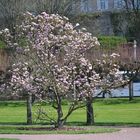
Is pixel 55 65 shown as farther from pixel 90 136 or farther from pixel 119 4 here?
pixel 119 4

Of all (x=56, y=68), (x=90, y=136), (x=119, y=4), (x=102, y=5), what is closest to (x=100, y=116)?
(x=56, y=68)

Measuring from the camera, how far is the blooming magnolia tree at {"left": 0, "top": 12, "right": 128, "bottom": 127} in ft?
68.8

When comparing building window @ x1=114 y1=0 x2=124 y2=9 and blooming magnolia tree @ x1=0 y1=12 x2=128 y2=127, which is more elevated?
building window @ x1=114 y1=0 x2=124 y2=9

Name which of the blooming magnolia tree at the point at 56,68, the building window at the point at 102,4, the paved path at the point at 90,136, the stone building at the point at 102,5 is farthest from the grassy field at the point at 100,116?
the building window at the point at 102,4

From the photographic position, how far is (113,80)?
21688 mm

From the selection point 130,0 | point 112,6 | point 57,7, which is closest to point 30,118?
point 57,7

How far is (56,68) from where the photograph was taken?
21.0 metres

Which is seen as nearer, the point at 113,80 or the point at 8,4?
the point at 113,80

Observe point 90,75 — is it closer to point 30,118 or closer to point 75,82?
point 75,82

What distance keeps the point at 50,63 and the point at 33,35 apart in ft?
4.79

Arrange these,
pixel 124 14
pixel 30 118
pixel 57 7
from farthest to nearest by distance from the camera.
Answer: pixel 124 14 < pixel 57 7 < pixel 30 118

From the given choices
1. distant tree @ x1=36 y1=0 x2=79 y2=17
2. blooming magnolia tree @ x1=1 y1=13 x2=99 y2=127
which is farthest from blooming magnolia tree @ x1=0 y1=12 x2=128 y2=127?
distant tree @ x1=36 y1=0 x2=79 y2=17

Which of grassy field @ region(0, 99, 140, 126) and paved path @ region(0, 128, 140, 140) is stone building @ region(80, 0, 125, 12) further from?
paved path @ region(0, 128, 140, 140)

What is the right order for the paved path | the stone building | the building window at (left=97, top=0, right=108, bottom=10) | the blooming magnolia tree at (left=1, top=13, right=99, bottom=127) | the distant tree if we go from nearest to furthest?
the paved path, the blooming magnolia tree at (left=1, top=13, right=99, bottom=127), the distant tree, the stone building, the building window at (left=97, top=0, right=108, bottom=10)
